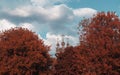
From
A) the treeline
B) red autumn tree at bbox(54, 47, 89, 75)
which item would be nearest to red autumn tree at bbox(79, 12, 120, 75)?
the treeline

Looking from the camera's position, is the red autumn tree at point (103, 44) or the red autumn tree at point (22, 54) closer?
the red autumn tree at point (103, 44)

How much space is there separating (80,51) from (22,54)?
1070cm

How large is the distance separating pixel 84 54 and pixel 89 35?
351 centimetres

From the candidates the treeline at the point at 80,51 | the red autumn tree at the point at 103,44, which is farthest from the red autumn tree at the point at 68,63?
the red autumn tree at the point at 103,44

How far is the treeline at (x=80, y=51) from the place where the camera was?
217 feet

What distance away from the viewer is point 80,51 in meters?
69.6

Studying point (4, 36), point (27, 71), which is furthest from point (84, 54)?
point (4, 36)

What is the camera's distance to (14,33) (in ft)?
243

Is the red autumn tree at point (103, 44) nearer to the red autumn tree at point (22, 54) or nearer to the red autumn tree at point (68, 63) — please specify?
the red autumn tree at point (68, 63)

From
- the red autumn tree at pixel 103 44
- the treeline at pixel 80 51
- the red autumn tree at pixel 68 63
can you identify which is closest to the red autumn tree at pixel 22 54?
the treeline at pixel 80 51

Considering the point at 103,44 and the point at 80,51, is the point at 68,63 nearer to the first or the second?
the point at 80,51

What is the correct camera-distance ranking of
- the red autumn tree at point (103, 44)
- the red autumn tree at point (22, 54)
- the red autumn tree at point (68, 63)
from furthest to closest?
the red autumn tree at point (68, 63) → the red autumn tree at point (22, 54) → the red autumn tree at point (103, 44)

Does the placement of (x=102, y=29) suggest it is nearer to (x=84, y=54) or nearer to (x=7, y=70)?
(x=84, y=54)

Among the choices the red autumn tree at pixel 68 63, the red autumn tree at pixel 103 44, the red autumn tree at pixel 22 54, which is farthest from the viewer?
the red autumn tree at pixel 68 63
